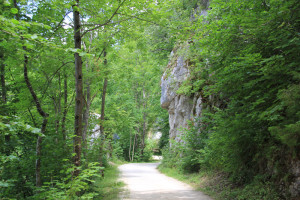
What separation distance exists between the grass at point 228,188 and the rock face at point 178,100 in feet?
14.7

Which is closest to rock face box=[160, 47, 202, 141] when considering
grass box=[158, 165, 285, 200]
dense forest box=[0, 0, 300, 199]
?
grass box=[158, 165, 285, 200]

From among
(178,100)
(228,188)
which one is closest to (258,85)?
(228,188)

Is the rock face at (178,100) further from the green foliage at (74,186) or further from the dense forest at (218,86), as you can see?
the green foliage at (74,186)

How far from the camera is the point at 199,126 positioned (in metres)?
12.2

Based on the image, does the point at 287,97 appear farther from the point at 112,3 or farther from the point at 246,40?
the point at 112,3

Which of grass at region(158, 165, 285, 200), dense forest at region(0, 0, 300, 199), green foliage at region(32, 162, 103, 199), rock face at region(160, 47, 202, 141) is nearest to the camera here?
green foliage at region(32, 162, 103, 199)

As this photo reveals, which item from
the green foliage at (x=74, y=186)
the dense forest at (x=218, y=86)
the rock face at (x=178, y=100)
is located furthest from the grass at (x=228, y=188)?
the rock face at (x=178, y=100)

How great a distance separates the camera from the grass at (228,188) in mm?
5648

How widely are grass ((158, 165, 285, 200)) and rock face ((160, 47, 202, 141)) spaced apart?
14.7 feet

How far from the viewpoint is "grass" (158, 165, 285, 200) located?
5.65 m

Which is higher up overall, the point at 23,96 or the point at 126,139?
the point at 23,96

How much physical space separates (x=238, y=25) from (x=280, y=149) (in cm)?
332

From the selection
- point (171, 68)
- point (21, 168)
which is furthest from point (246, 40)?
point (171, 68)

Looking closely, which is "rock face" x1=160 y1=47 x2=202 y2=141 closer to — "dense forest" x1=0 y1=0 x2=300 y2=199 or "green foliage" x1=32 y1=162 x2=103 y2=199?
"dense forest" x1=0 y1=0 x2=300 y2=199
